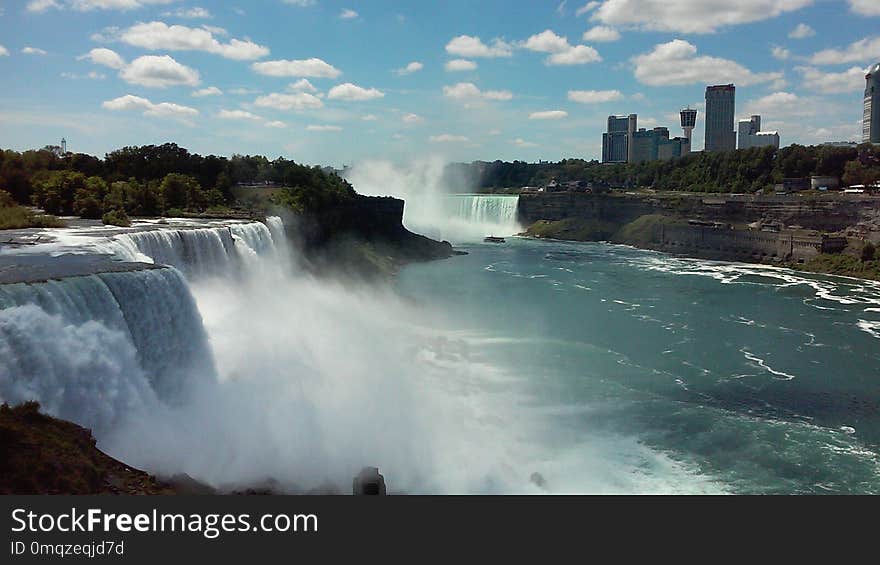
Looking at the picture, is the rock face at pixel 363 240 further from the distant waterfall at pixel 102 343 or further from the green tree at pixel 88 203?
the distant waterfall at pixel 102 343

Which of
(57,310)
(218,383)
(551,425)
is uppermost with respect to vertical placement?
(57,310)

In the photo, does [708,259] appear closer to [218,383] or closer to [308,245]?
[308,245]

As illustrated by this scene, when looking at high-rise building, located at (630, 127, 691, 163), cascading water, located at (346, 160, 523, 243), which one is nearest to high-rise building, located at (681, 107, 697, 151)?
high-rise building, located at (630, 127, 691, 163)

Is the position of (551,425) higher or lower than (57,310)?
lower

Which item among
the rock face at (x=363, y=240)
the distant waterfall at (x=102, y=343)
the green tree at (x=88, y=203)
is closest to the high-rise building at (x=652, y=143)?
the rock face at (x=363, y=240)

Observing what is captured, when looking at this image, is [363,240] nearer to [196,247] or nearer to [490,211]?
[196,247]

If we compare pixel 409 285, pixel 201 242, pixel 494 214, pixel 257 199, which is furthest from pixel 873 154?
pixel 201 242
